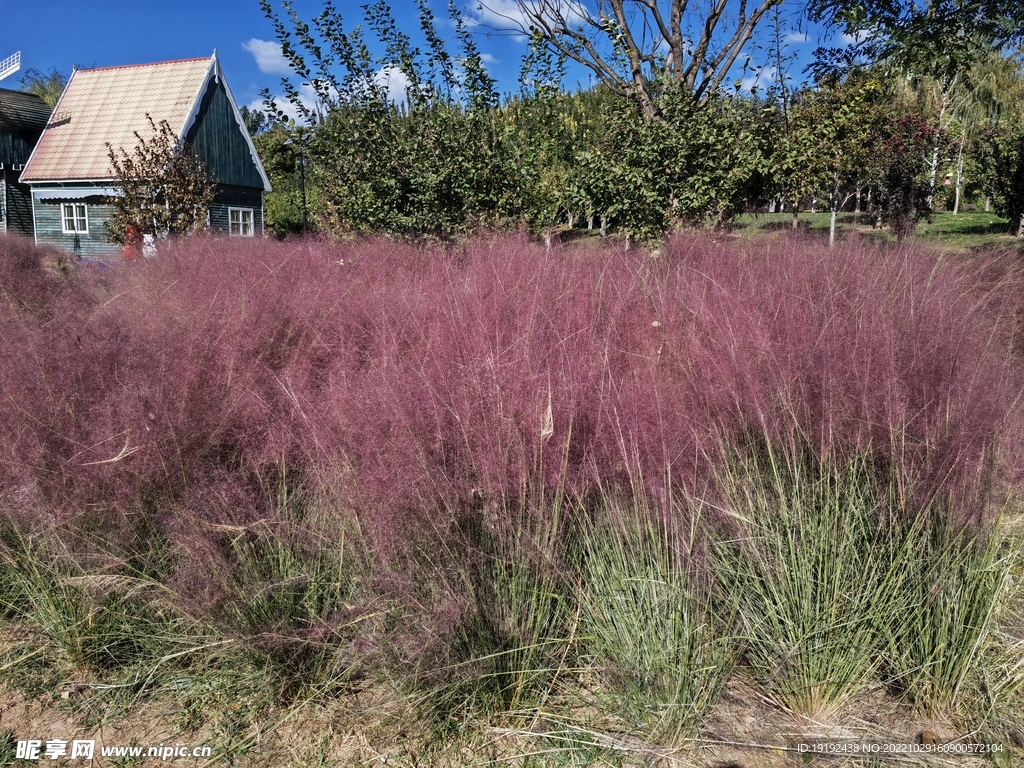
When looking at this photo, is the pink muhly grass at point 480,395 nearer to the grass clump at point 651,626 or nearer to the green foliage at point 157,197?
the grass clump at point 651,626

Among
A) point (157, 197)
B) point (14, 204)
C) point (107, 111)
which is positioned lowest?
point (157, 197)

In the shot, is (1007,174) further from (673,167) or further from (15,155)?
(15,155)

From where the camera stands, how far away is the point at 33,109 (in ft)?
80.2

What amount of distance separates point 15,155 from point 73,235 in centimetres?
420

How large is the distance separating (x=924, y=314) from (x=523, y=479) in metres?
1.58

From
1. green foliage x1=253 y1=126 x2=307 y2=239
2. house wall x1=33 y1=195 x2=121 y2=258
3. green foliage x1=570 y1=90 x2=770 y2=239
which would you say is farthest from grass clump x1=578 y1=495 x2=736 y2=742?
house wall x1=33 y1=195 x2=121 y2=258

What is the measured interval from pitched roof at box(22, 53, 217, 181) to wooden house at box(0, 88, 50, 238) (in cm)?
125

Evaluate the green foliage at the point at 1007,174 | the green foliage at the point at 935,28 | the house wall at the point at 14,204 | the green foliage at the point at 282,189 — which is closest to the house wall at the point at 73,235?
the house wall at the point at 14,204

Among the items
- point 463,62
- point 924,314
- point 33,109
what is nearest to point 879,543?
point 924,314

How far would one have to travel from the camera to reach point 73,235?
21875 millimetres

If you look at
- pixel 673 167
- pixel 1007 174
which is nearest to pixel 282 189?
pixel 1007 174

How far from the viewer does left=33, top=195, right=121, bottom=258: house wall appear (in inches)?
832

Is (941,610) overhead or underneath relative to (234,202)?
underneath

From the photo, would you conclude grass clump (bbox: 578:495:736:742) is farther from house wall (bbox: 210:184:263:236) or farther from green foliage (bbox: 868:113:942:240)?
house wall (bbox: 210:184:263:236)
